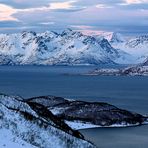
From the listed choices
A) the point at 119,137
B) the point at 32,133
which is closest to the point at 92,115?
the point at 119,137

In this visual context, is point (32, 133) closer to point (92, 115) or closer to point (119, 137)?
point (119, 137)

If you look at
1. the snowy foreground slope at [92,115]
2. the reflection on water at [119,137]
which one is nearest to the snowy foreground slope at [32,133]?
the reflection on water at [119,137]

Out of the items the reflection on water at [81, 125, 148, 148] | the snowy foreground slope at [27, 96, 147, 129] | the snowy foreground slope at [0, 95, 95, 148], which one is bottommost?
the snowy foreground slope at [27, 96, 147, 129]

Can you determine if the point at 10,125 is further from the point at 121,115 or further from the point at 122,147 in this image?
the point at 121,115

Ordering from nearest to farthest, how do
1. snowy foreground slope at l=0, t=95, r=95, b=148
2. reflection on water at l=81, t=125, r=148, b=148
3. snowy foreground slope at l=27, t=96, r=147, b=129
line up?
snowy foreground slope at l=0, t=95, r=95, b=148
reflection on water at l=81, t=125, r=148, b=148
snowy foreground slope at l=27, t=96, r=147, b=129

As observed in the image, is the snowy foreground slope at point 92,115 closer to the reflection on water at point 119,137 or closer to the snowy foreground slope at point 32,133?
the reflection on water at point 119,137

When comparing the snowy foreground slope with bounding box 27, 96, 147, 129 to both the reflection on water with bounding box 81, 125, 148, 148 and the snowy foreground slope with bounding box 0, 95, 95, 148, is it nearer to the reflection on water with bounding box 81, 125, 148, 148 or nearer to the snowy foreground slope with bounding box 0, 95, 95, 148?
the reflection on water with bounding box 81, 125, 148, 148

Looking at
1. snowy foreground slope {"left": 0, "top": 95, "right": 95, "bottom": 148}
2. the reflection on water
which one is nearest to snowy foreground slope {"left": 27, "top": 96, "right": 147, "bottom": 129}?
the reflection on water

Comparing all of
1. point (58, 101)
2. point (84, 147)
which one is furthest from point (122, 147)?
point (58, 101)

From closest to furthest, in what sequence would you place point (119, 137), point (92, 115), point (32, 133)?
1. point (32, 133)
2. point (119, 137)
3. point (92, 115)
